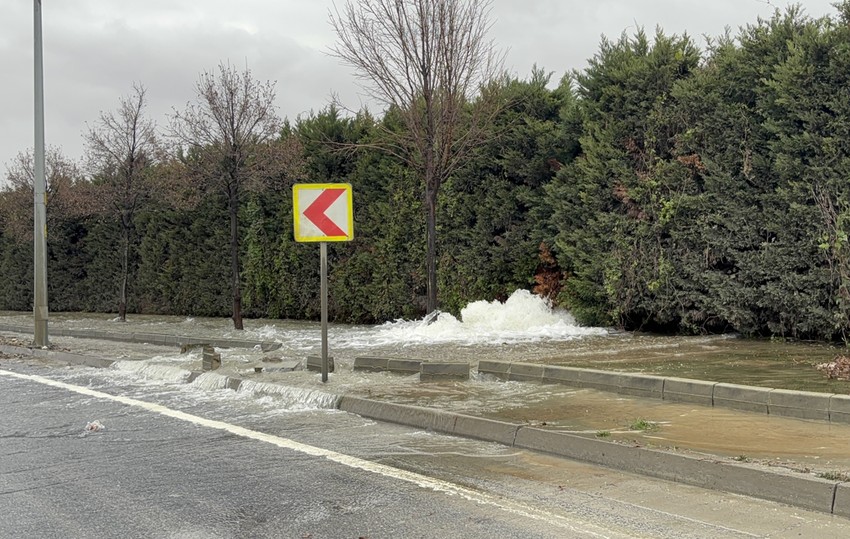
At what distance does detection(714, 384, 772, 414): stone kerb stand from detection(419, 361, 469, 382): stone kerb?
3.10m

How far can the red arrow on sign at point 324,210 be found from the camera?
987cm

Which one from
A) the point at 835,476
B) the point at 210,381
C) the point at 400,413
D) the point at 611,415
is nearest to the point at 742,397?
the point at 611,415

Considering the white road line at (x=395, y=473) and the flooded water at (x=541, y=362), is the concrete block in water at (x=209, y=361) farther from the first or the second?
the white road line at (x=395, y=473)

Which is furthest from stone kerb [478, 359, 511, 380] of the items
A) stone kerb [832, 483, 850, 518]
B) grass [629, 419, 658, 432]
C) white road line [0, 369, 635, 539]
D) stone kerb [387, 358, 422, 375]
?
stone kerb [832, 483, 850, 518]

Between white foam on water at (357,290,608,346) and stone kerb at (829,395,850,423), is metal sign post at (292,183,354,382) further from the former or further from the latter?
stone kerb at (829,395,850,423)

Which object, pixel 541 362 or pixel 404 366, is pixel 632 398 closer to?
pixel 541 362

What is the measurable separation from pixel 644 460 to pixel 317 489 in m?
2.33

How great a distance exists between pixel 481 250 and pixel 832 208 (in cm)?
748

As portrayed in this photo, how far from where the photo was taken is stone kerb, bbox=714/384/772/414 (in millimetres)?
7445

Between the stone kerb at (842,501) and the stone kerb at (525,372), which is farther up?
the stone kerb at (525,372)

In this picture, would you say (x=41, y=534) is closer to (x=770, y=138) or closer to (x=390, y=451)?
(x=390, y=451)

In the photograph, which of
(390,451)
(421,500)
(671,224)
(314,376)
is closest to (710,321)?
(671,224)

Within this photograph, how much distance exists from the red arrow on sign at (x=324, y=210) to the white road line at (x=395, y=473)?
278 cm

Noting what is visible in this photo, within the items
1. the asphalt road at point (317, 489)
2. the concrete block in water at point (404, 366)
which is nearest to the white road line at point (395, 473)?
the asphalt road at point (317, 489)
